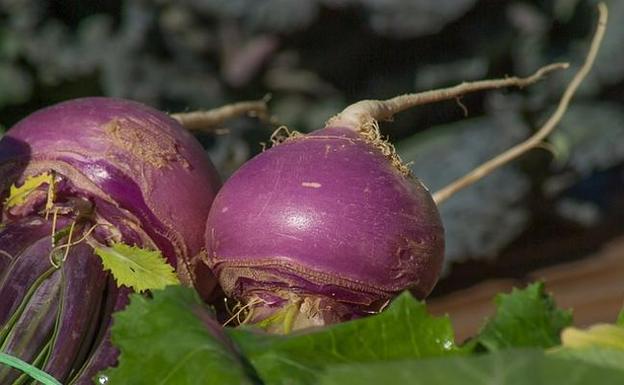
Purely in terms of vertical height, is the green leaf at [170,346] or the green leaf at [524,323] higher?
the green leaf at [524,323]

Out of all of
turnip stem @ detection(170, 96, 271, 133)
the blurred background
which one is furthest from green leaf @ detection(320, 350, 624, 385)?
the blurred background

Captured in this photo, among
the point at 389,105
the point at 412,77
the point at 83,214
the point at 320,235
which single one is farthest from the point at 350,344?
the point at 412,77

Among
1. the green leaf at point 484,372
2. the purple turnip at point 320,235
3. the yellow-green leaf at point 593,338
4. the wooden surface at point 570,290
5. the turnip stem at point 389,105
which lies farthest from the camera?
the wooden surface at point 570,290

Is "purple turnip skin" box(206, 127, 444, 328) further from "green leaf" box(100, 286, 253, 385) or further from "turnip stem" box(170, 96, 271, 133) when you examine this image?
"turnip stem" box(170, 96, 271, 133)

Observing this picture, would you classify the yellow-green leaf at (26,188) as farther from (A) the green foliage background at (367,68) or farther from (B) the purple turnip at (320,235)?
(A) the green foliage background at (367,68)

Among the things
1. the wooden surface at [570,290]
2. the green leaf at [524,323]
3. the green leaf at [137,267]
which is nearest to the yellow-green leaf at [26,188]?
the green leaf at [137,267]

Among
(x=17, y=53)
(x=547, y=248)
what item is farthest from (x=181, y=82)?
(x=547, y=248)

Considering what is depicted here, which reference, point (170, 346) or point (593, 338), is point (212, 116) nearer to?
point (170, 346)
